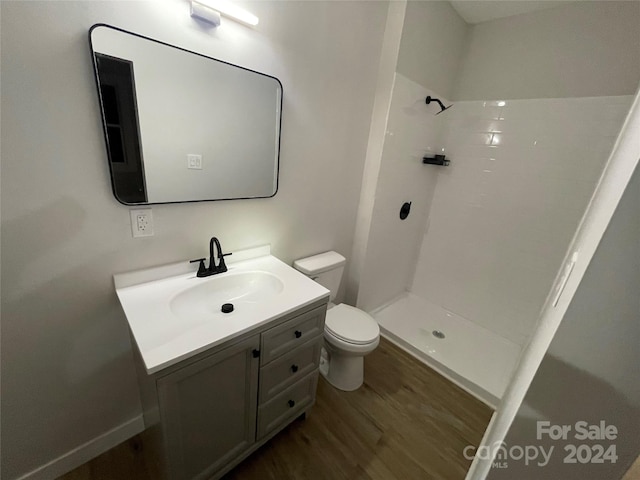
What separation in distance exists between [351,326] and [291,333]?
60 centimetres

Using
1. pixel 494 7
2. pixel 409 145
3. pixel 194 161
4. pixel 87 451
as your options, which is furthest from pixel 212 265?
pixel 494 7

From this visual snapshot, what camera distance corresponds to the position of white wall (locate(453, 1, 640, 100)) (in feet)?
5.07

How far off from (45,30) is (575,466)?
1.66 metres

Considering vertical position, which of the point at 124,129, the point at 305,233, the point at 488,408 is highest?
the point at 124,129

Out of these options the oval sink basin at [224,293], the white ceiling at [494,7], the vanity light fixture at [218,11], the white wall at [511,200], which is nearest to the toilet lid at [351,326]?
the oval sink basin at [224,293]

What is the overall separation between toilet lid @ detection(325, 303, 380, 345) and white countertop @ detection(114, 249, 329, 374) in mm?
483

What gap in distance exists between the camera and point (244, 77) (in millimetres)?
1153

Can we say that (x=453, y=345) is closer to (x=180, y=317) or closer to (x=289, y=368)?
(x=289, y=368)

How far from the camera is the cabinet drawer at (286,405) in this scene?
1.16 meters

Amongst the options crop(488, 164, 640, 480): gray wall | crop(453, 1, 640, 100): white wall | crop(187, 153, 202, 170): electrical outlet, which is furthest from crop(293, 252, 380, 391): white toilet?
crop(453, 1, 640, 100): white wall

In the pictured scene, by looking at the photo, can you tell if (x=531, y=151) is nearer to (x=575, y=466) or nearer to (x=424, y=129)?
(x=424, y=129)

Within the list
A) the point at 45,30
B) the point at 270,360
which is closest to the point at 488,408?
the point at 270,360

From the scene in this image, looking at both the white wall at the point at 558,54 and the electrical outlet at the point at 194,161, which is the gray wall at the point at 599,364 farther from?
the white wall at the point at 558,54

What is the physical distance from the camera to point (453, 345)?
2.07 metres
